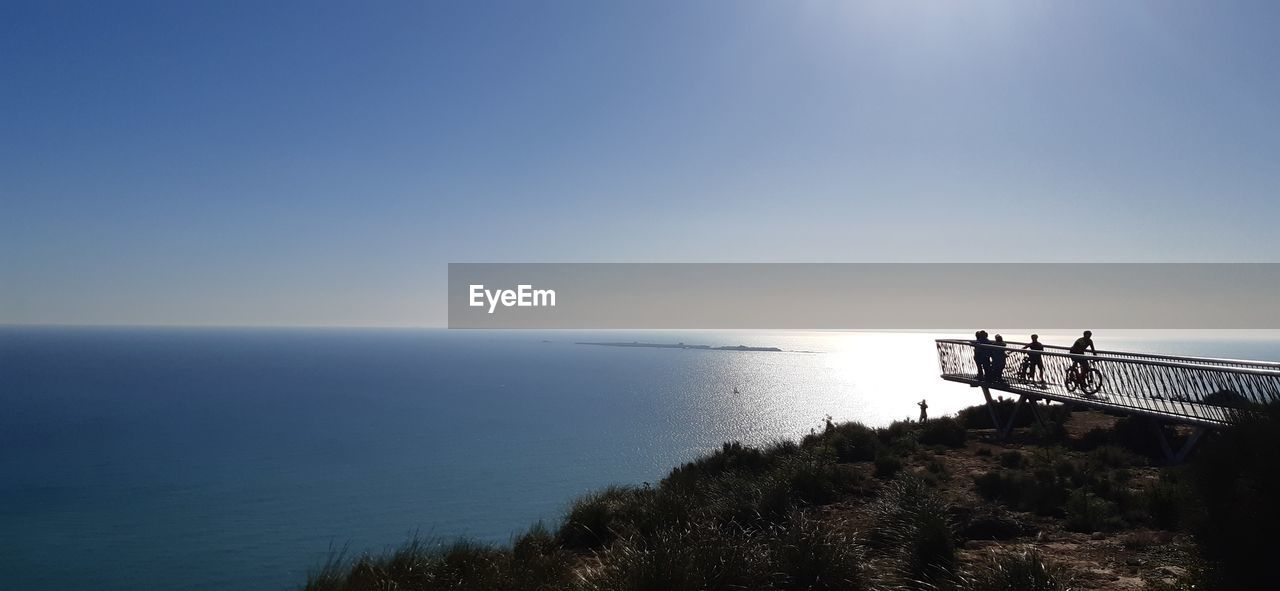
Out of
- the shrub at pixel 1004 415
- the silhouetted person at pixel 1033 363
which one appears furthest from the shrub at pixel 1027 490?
the shrub at pixel 1004 415

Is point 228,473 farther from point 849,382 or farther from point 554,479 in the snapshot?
point 849,382

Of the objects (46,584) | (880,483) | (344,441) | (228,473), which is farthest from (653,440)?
(880,483)

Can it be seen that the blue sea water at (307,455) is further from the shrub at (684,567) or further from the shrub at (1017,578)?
the shrub at (1017,578)

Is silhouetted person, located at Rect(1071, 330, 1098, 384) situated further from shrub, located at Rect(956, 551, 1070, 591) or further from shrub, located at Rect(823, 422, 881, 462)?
shrub, located at Rect(956, 551, 1070, 591)

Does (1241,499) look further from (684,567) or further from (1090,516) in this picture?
(684,567)

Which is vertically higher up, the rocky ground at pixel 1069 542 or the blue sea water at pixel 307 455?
the rocky ground at pixel 1069 542
